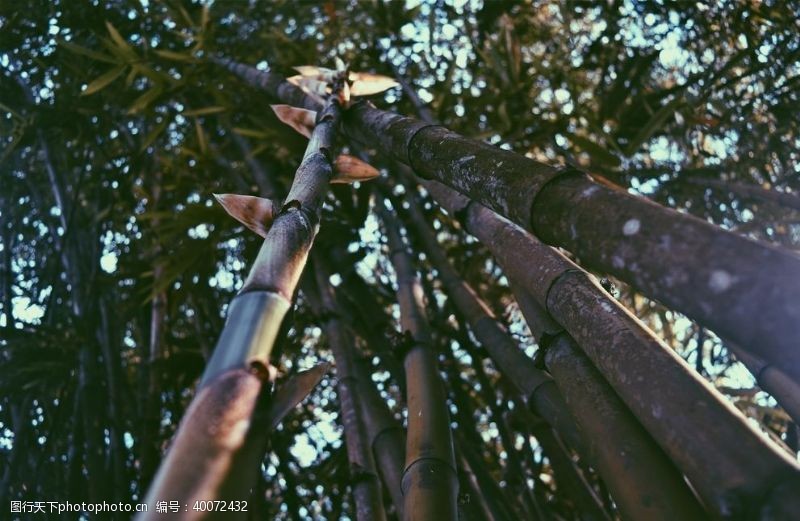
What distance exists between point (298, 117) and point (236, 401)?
839 millimetres

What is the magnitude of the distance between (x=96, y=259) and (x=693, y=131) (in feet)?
8.02

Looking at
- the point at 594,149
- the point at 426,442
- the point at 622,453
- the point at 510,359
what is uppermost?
the point at 594,149

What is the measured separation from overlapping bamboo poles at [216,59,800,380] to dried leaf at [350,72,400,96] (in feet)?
1.88

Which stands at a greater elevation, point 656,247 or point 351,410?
point 351,410

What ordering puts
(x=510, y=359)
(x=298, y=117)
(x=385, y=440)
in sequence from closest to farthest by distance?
(x=298, y=117)
(x=385, y=440)
(x=510, y=359)

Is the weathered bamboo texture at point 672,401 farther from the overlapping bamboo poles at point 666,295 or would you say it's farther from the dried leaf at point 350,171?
the dried leaf at point 350,171

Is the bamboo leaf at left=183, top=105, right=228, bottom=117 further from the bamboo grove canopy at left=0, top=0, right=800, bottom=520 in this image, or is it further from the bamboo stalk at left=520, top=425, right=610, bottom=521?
the bamboo stalk at left=520, top=425, right=610, bottom=521

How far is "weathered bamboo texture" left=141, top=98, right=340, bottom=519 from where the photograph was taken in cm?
48

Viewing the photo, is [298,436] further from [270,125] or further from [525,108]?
[525,108]

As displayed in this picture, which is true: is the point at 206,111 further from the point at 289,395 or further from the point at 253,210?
the point at 289,395

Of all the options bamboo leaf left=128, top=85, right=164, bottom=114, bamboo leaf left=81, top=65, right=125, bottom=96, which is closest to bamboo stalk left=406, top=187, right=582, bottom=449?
bamboo leaf left=128, top=85, right=164, bottom=114

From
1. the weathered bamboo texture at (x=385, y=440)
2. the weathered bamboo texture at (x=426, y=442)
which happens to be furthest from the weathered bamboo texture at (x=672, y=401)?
the weathered bamboo texture at (x=385, y=440)

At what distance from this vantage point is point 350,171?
112 centimetres

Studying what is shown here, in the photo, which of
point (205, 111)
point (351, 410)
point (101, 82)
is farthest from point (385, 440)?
point (101, 82)
